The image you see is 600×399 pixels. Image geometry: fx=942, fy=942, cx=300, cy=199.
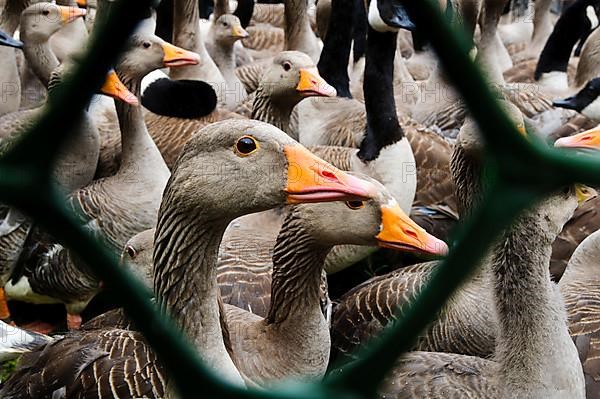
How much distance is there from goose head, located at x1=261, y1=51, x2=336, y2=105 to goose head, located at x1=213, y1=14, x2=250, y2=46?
224 centimetres

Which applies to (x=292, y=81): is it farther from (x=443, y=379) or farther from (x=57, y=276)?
(x=443, y=379)

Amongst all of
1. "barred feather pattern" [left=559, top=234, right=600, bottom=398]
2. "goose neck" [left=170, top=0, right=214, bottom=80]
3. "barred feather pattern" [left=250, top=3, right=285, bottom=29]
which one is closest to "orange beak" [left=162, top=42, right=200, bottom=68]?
"goose neck" [left=170, top=0, right=214, bottom=80]

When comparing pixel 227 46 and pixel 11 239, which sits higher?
pixel 11 239

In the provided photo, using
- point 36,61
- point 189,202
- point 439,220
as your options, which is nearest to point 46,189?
point 189,202

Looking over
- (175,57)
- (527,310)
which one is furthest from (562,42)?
(527,310)

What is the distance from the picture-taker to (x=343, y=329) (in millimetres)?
3824

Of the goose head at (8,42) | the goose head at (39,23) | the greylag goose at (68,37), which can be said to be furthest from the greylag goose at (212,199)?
the greylag goose at (68,37)

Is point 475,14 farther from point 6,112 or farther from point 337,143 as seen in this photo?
point 6,112

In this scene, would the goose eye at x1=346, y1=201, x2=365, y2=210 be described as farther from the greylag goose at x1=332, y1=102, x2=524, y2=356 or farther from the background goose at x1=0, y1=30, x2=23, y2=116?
the background goose at x1=0, y1=30, x2=23, y2=116

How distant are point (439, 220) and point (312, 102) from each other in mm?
1483

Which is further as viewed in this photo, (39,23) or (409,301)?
(39,23)

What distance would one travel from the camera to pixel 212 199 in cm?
257

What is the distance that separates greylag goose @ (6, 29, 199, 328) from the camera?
14.9ft

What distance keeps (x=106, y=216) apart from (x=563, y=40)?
4.36m
